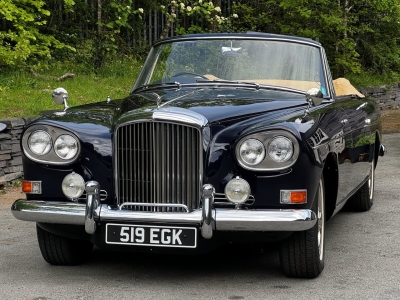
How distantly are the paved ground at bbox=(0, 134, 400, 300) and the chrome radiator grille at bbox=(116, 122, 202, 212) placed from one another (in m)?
0.55

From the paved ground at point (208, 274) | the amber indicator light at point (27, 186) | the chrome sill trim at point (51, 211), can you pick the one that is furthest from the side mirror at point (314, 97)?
the amber indicator light at point (27, 186)

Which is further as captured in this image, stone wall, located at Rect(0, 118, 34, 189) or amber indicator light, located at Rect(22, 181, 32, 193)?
stone wall, located at Rect(0, 118, 34, 189)

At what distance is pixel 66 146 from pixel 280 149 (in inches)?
54.8

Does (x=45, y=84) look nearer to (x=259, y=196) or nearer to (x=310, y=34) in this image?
(x=310, y=34)

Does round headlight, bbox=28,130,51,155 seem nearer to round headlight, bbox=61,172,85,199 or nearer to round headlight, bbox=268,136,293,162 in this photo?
round headlight, bbox=61,172,85,199

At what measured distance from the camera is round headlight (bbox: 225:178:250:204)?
5.08 m

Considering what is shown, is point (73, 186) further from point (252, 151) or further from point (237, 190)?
point (252, 151)

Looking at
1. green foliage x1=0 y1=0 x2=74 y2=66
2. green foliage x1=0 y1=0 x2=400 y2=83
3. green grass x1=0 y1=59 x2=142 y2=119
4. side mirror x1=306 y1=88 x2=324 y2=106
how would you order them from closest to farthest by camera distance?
side mirror x1=306 y1=88 x2=324 y2=106, green grass x1=0 y1=59 x2=142 y2=119, green foliage x1=0 y1=0 x2=74 y2=66, green foliage x1=0 y1=0 x2=400 y2=83

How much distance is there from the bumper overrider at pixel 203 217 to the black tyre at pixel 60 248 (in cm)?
52

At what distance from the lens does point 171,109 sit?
5332 mm

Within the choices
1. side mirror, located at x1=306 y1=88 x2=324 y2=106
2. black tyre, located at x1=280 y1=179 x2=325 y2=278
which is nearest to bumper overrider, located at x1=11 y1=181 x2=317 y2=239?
black tyre, located at x1=280 y1=179 x2=325 y2=278

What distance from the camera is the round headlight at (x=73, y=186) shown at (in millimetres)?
5316

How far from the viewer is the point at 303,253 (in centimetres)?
529

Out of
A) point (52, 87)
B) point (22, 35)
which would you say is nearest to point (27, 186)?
point (52, 87)
